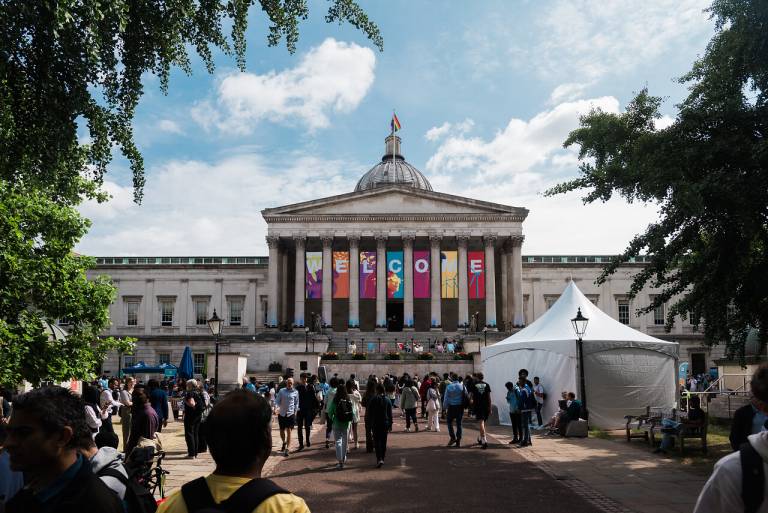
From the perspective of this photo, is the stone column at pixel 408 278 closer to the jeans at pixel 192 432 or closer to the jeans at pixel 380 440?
the jeans at pixel 192 432

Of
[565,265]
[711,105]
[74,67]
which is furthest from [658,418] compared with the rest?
[565,265]

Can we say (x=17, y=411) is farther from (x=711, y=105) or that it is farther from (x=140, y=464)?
(x=711, y=105)

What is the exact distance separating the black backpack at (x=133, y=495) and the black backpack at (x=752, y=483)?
3013mm

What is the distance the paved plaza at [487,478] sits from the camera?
10.2m

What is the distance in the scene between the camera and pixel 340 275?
56.5 m

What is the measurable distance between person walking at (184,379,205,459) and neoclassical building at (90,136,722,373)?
34.9m

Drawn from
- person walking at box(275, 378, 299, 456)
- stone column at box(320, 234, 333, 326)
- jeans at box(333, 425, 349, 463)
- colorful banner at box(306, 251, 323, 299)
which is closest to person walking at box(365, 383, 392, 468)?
jeans at box(333, 425, 349, 463)

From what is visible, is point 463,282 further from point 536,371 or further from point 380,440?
point 380,440

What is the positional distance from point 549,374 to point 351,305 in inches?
1372

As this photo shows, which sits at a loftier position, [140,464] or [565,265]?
[565,265]

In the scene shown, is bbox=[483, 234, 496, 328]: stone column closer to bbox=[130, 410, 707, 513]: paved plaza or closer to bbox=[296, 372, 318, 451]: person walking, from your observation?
bbox=[130, 410, 707, 513]: paved plaza

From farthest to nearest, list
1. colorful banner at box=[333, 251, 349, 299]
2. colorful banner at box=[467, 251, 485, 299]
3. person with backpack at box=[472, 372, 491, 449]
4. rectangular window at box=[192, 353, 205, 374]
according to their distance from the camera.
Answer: rectangular window at box=[192, 353, 205, 374] < colorful banner at box=[333, 251, 349, 299] < colorful banner at box=[467, 251, 485, 299] < person with backpack at box=[472, 372, 491, 449]

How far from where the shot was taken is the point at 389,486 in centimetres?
1170

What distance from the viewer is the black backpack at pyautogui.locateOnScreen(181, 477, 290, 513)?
2.64m
